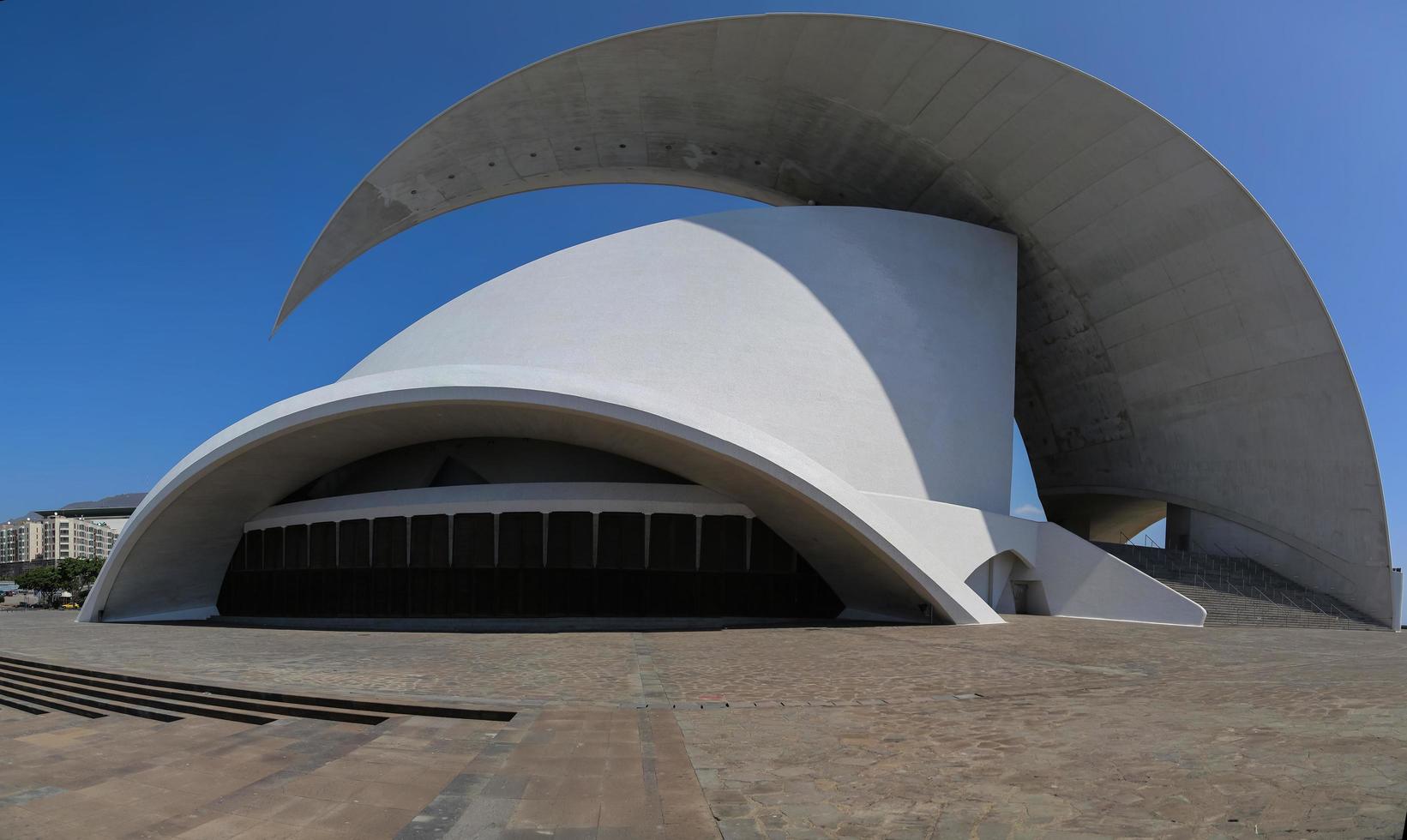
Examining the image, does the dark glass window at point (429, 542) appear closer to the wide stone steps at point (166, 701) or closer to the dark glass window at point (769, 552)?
the dark glass window at point (769, 552)

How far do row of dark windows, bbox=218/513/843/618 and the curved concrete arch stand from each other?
437 inches

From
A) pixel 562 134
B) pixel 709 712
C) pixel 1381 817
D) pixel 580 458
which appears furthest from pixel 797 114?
pixel 1381 817

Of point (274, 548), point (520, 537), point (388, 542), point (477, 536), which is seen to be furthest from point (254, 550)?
point (520, 537)

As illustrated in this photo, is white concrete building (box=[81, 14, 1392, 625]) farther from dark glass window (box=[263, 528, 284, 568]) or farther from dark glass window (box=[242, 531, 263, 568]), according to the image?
dark glass window (box=[242, 531, 263, 568])

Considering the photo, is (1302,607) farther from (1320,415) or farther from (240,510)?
(240,510)

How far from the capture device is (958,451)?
18266mm

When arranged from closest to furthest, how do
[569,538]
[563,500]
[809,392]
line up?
[563,500], [809,392], [569,538]

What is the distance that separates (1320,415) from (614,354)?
669 inches

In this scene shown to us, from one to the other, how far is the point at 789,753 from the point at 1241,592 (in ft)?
59.9

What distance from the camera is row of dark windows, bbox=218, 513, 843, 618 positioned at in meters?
16.9

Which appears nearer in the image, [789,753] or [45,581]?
[789,753]

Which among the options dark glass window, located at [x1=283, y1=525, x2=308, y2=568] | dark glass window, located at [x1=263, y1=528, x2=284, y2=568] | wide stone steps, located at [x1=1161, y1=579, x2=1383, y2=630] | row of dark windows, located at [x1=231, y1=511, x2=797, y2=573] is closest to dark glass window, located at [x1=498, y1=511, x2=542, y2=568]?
row of dark windows, located at [x1=231, y1=511, x2=797, y2=573]

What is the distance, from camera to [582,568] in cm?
1694

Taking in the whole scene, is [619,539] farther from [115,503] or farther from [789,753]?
[115,503]
